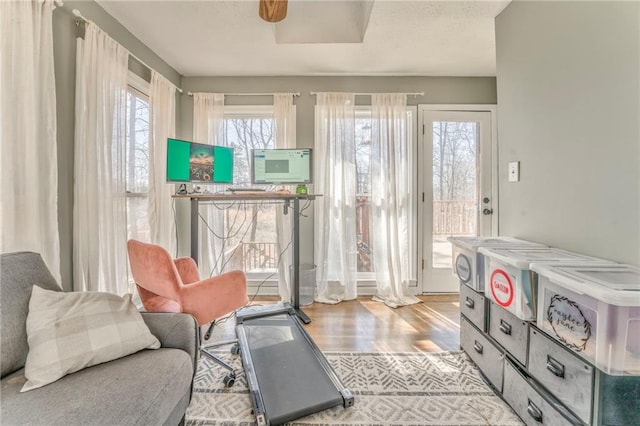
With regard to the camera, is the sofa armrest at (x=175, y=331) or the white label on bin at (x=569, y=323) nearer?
the white label on bin at (x=569, y=323)

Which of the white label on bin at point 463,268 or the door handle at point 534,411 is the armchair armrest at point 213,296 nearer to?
the white label on bin at point 463,268

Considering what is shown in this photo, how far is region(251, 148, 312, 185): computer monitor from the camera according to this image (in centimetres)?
276

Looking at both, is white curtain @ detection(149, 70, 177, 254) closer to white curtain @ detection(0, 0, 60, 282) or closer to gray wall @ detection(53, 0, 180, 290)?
gray wall @ detection(53, 0, 180, 290)

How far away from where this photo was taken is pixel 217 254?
315cm

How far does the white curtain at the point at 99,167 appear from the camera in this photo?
5.96ft

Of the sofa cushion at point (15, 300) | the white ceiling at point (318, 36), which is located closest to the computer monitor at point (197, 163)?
the white ceiling at point (318, 36)

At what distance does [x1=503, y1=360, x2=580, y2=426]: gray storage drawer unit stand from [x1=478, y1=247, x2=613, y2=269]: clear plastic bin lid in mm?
585

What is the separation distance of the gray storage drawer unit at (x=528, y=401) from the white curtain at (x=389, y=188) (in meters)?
1.59

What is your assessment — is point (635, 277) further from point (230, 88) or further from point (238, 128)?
point (230, 88)

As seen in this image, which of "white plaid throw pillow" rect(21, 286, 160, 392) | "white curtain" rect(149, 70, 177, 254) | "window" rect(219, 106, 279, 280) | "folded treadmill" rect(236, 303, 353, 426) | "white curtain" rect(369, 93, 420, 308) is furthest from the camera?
"window" rect(219, 106, 279, 280)

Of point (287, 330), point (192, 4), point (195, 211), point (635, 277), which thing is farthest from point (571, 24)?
point (195, 211)

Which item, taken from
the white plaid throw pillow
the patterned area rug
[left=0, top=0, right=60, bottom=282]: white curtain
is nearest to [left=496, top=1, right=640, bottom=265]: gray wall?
the patterned area rug

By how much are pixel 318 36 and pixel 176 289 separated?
230cm

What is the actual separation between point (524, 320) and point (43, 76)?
2.83m
